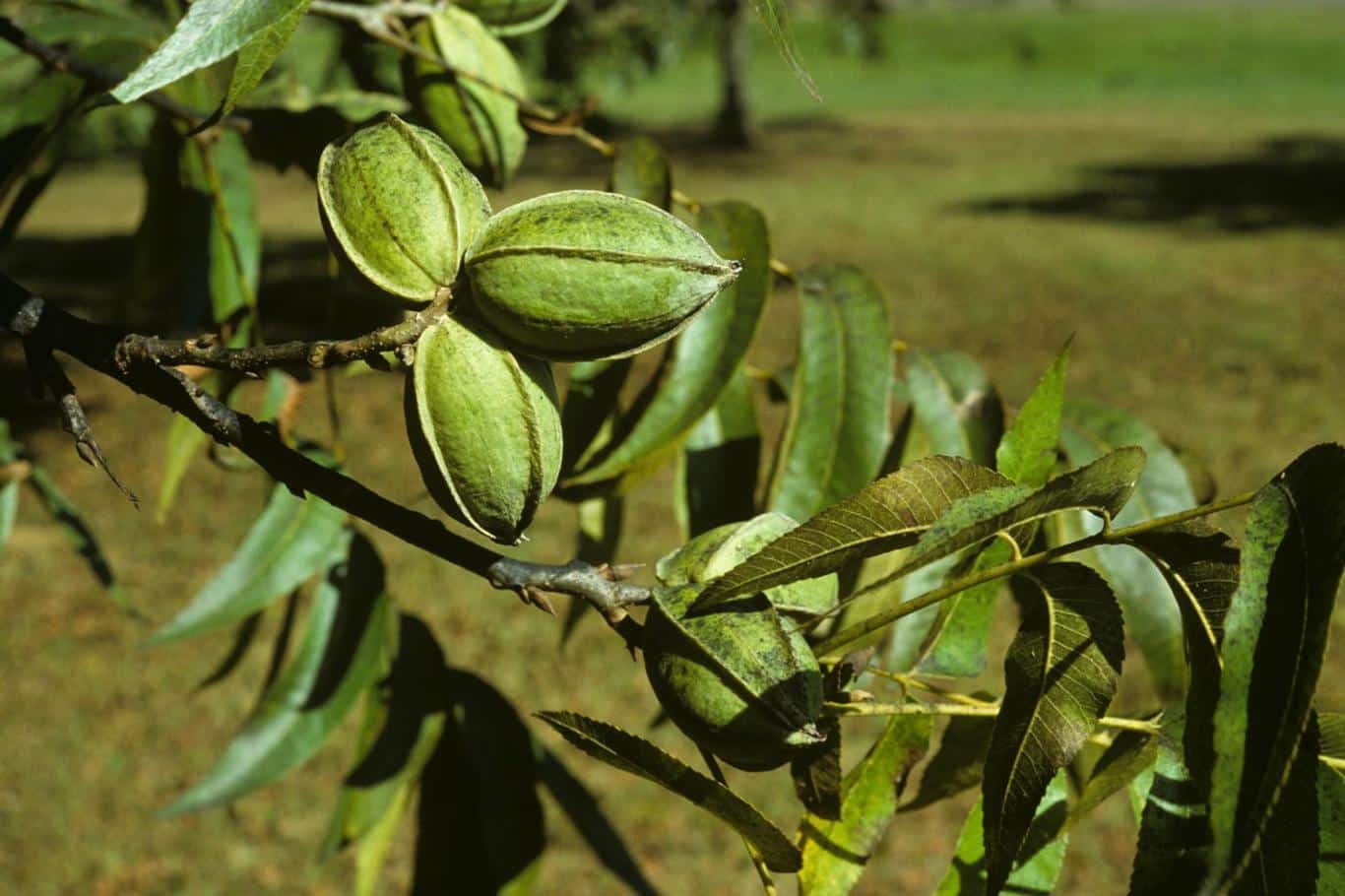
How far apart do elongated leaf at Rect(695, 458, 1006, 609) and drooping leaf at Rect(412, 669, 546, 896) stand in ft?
3.05

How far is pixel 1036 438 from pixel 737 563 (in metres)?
0.42

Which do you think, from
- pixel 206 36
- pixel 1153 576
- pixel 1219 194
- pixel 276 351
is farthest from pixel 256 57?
pixel 1219 194

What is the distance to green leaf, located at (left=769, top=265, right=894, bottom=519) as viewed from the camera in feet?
5.15

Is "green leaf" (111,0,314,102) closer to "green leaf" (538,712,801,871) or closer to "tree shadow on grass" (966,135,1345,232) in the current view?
"green leaf" (538,712,801,871)

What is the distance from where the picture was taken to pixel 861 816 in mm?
1292

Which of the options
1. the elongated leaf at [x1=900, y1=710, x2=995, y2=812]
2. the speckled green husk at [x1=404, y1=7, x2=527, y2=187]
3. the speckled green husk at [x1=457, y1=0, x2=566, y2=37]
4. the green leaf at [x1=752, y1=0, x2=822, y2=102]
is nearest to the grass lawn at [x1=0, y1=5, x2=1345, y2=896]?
the elongated leaf at [x1=900, y1=710, x2=995, y2=812]

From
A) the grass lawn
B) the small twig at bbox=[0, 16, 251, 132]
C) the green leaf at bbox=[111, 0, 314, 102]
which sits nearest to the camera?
the green leaf at bbox=[111, 0, 314, 102]

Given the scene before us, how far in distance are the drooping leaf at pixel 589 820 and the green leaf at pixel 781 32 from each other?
3.88ft

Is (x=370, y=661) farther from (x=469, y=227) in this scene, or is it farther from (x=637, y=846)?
(x=637, y=846)

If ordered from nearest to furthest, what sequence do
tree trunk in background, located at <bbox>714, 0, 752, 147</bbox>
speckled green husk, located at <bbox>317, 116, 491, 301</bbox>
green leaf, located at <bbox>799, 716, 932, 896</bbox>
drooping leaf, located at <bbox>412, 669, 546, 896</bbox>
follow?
1. speckled green husk, located at <bbox>317, 116, 491, 301</bbox>
2. green leaf, located at <bbox>799, 716, 932, 896</bbox>
3. drooping leaf, located at <bbox>412, 669, 546, 896</bbox>
4. tree trunk in background, located at <bbox>714, 0, 752, 147</bbox>

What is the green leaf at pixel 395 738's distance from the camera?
5.89 ft

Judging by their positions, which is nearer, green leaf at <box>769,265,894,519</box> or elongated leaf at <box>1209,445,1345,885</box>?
elongated leaf at <box>1209,445,1345,885</box>

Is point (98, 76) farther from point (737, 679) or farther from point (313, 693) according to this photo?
point (737, 679)

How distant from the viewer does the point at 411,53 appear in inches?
60.3
